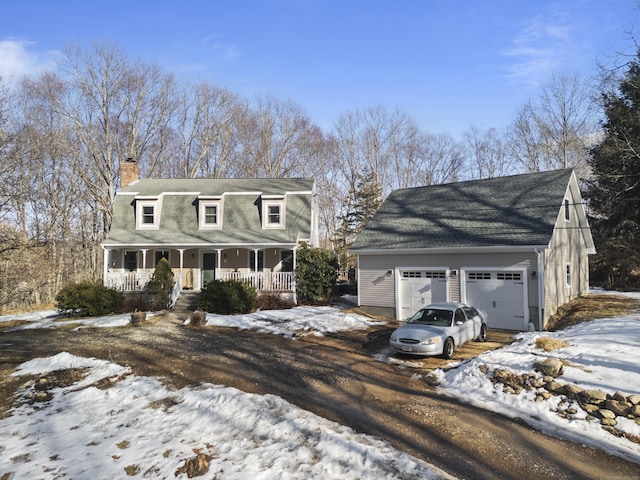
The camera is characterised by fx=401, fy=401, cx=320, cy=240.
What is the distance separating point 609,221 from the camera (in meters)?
27.1

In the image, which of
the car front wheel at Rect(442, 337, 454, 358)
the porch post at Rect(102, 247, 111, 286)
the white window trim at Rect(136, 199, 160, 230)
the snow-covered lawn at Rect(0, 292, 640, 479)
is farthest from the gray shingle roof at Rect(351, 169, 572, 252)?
the porch post at Rect(102, 247, 111, 286)

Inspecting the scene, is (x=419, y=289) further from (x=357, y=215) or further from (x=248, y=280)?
(x=357, y=215)

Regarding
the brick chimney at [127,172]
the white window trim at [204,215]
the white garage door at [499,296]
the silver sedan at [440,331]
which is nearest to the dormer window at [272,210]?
the white window trim at [204,215]

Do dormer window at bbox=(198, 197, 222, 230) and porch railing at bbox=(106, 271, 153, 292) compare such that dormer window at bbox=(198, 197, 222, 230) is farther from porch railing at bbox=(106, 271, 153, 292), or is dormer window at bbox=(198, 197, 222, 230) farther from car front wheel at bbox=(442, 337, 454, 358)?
car front wheel at bbox=(442, 337, 454, 358)

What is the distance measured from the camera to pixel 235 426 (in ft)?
21.5

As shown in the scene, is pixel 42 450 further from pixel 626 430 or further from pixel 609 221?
pixel 609 221

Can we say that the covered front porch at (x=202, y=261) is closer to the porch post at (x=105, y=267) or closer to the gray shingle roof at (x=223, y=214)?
the porch post at (x=105, y=267)

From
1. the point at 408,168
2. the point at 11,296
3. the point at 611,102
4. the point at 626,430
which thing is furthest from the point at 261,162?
the point at 626,430

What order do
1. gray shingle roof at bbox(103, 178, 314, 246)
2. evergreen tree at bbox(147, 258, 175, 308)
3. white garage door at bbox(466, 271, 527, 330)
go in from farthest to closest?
gray shingle roof at bbox(103, 178, 314, 246), evergreen tree at bbox(147, 258, 175, 308), white garage door at bbox(466, 271, 527, 330)

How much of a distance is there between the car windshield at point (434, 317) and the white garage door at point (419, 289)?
483cm

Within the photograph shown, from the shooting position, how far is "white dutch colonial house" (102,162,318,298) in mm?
22531

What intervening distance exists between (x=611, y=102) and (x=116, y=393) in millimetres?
26638

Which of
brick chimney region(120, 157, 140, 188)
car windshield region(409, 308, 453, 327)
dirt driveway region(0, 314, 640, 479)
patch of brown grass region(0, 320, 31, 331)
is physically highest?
brick chimney region(120, 157, 140, 188)

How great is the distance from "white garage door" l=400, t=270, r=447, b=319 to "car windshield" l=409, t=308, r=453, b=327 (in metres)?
4.83
